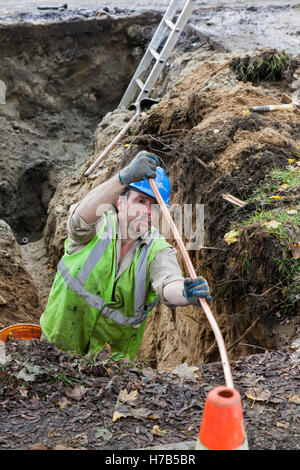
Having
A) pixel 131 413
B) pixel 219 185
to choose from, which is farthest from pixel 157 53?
pixel 131 413

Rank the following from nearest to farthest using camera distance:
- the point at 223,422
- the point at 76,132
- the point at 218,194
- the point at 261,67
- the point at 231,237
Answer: the point at 223,422, the point at 231,237, the point at 218,194, the point at 261,67, the point at 76,132

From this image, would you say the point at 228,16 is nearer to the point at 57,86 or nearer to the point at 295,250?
the point at 57,86

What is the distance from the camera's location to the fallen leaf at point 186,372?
3316mm

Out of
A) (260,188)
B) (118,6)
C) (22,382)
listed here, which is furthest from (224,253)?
(118,6)

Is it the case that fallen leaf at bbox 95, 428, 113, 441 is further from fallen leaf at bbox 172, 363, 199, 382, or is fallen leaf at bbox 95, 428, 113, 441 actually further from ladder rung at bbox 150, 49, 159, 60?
ladder rung at bbox 150, 49, 159, 60

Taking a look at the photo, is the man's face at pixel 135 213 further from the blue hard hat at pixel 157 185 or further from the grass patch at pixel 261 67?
the grass patch at pixel 261 67

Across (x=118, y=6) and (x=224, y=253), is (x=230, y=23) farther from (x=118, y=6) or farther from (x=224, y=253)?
(x=224, y=253)

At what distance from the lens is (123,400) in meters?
3.02

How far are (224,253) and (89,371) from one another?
1.72m

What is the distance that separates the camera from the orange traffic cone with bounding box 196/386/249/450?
6.98ft

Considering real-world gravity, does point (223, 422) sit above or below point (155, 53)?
below

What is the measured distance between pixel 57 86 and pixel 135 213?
7668mm

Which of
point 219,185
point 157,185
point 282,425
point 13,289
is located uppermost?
point 157,185

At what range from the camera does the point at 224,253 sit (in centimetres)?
449
